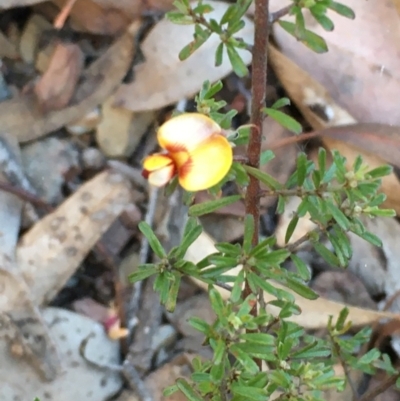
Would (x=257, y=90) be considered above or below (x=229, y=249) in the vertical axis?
above

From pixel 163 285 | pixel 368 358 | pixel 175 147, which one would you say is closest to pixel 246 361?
pixel 163 285

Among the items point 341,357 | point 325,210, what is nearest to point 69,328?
point 341,357

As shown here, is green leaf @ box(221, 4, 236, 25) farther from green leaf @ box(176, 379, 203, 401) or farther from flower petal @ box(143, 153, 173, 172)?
green leaf @ box(176, 379, 203, 401)

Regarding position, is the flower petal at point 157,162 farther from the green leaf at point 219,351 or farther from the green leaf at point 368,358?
the green leaf at point 368,358

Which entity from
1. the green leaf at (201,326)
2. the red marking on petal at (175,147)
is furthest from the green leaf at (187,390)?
the red marking on petal at (175,147)

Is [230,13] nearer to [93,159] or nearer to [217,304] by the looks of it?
[217,304]

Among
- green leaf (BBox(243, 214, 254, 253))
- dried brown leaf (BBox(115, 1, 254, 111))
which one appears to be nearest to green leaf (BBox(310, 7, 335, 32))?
green leaf (BBox(243, 214, 254, 253))
